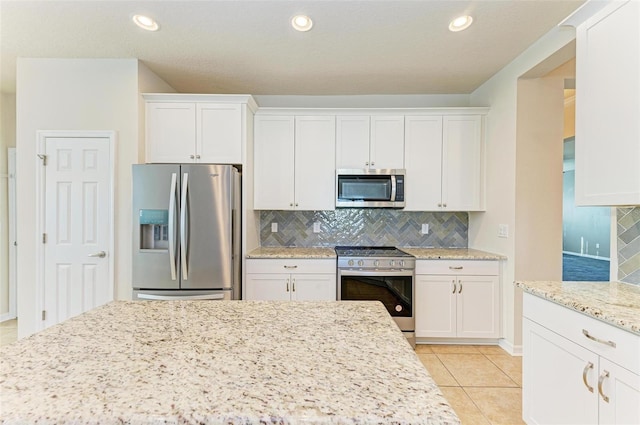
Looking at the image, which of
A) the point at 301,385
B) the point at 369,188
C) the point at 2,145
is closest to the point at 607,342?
the point at 301,385

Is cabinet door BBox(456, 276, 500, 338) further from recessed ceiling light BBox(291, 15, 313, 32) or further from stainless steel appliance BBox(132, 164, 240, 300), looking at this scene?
recessed ceiling light BBox(291, 15, 313, 32)

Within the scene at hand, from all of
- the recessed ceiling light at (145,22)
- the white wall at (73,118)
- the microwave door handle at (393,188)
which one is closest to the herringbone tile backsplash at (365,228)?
the microwave door handle at (393,188)

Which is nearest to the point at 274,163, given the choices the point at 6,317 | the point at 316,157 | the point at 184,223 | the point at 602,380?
the point at 316,157

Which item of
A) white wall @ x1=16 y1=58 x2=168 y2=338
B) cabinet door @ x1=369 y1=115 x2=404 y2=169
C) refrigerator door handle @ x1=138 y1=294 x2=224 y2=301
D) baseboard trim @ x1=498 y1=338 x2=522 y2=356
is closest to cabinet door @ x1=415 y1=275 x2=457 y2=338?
baseboard trim @ x1=498 y1=338 x2=522 y2=356

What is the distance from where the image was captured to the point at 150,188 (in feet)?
8.99

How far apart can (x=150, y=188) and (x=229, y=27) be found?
147 centimetres

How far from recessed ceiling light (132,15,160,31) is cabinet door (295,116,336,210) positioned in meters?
1.51

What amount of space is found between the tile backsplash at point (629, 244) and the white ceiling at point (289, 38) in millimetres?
1406

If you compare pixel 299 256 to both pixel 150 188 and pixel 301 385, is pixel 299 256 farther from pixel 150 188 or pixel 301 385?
pixel 301 385

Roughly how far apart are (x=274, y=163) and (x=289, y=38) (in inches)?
50.7

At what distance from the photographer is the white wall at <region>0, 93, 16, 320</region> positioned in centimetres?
373

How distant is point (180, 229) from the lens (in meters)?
2.71

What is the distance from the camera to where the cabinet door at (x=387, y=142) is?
11.2 ft

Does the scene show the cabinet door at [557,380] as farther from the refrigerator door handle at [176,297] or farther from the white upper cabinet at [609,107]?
the refrigerator door handle at [176,297]
